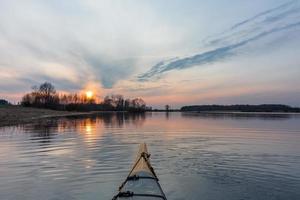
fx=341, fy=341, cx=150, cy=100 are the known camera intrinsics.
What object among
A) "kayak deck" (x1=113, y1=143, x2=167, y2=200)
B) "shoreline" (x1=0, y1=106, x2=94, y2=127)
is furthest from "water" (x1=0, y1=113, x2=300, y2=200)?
"shoreline" (x1=0, y1=106, x2=94, y2=127)

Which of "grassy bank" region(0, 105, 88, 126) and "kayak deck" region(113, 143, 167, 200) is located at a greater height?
"grassy bank" region(0, 105, 88, 126)

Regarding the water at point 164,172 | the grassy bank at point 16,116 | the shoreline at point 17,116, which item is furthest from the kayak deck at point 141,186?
the grassy bank at point 16,116

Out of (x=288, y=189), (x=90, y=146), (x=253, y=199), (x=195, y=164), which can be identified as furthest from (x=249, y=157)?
(x=90, y=146)

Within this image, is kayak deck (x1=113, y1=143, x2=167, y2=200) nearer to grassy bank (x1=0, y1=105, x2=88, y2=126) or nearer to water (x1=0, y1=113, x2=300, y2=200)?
water (x1=0, y1=113, x2=300, y2=200)

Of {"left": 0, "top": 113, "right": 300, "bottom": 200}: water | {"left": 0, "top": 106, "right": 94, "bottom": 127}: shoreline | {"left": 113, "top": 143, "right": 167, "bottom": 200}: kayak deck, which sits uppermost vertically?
{"left": 0, "top": 106, "right": 94, "bottom": 127}: shoreline

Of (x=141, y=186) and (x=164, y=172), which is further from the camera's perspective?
(x=164, y=172)

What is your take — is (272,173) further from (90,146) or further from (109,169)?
(90,146)

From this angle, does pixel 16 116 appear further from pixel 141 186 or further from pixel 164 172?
pixel 141 186

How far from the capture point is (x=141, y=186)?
1520 cm

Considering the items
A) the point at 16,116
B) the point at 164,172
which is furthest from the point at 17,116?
the point at 164,172

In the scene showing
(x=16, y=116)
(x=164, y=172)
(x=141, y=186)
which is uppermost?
(x=16, y=116)

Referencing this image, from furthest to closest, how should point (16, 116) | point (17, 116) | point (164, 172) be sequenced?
point (17, 116) < point (16, 116) < point (164, 172)

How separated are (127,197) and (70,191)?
429cm

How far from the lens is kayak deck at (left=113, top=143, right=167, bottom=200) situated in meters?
13.2
